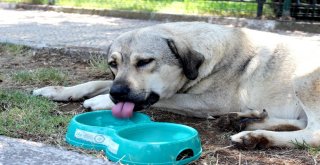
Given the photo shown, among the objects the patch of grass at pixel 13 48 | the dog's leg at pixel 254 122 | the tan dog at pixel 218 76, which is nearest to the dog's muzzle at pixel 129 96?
the tan dog at pixel 218 76

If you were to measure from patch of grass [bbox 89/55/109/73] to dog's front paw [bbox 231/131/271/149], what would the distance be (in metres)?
2.47

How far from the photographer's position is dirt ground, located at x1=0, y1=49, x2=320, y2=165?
3.12 meters

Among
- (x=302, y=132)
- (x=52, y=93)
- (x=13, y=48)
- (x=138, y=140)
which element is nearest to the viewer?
(x=138, y=140)

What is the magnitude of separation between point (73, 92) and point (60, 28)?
534 cm

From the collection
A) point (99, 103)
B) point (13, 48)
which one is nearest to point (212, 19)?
point (13, 48)

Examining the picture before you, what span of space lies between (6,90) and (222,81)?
6.55 ft

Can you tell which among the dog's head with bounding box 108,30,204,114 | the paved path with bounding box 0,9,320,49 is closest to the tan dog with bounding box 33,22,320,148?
the dog's head with bounding box 108,30,204,114

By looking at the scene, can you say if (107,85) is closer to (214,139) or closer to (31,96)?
(31,96)

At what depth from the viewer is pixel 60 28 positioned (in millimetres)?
9484

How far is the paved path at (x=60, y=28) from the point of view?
743 cm

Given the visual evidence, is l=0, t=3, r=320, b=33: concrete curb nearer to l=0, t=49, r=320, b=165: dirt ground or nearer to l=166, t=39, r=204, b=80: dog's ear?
l=0, t=49, r=320, b=165: dirt ground

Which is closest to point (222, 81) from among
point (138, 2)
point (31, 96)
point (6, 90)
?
point (31, 96)

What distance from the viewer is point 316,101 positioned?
3.58 metres

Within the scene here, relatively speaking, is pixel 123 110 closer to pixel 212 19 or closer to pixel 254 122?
pixel 254 122
